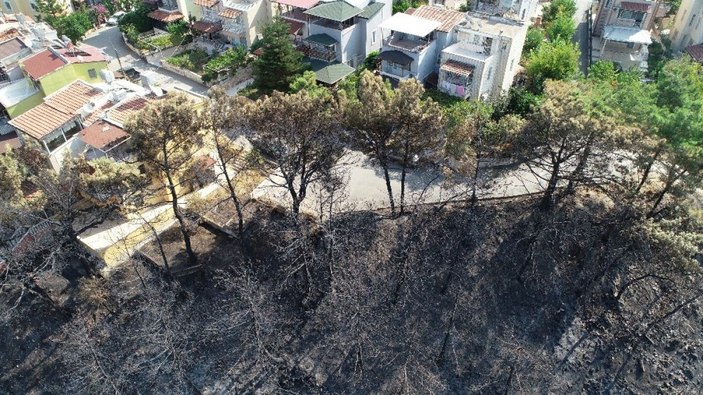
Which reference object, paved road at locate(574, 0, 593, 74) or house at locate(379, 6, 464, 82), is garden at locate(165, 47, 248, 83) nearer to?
house at locate(379, 6, 464, 82)

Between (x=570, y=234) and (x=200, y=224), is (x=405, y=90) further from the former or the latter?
(x=200, y=224)

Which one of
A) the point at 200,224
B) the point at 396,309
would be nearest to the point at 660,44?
the point at 396,309

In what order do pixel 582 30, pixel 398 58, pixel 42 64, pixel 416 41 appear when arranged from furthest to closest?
pixel 582 30 < pixel 416 41 < pixel 398 58 < pixel 42 64

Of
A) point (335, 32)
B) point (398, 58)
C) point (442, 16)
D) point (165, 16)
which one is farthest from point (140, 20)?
point (442, 16)

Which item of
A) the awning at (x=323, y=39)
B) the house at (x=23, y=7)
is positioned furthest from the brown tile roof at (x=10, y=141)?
the house at (x=23, y=7)

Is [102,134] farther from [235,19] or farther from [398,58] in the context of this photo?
[398,58]
